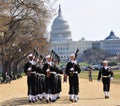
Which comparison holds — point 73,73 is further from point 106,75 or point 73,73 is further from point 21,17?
point 21,17

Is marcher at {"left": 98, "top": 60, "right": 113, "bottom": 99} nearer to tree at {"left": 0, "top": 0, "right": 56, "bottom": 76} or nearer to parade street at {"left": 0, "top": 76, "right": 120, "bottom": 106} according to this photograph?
parade street at {"left": 0, "top": 76, "right": 120, "bottom": 106}

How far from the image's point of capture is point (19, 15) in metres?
59.3

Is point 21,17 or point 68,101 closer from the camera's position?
point 68,101

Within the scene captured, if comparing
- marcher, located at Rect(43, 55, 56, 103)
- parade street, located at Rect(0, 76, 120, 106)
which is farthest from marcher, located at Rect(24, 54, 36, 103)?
marcher, located at Rect(43, 55, 56, 103)

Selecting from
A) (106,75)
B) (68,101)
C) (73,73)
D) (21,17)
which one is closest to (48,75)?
(73,73)

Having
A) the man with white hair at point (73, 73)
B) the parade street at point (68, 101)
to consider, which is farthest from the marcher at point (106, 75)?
the man with white hair at point (73, 73)

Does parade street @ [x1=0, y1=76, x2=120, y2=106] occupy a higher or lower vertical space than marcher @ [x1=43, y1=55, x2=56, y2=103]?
lower

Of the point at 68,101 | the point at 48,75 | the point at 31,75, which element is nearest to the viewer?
the point at 48,75

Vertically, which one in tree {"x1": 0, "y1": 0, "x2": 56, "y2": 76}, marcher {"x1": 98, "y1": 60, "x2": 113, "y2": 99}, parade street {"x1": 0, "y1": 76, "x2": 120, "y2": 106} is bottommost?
parade street {"x1": 0, "y1": 76, "x2": 120, "y2": 106}

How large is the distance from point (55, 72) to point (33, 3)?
30229 millimetres

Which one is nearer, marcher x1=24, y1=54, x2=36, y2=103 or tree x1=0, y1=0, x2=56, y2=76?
marcher x1=24, y1=54, x2=36, y2=103

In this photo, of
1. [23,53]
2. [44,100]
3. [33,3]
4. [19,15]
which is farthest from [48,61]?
[23,53]

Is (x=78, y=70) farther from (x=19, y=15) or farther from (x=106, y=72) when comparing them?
(x=19, y=15)

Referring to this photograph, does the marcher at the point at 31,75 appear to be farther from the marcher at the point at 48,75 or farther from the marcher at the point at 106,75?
the marcher at the point at 106,75
